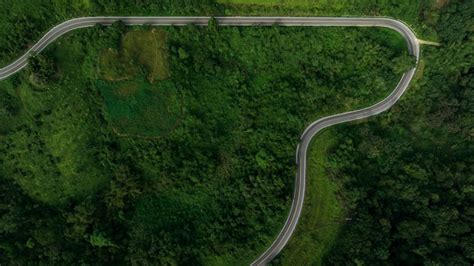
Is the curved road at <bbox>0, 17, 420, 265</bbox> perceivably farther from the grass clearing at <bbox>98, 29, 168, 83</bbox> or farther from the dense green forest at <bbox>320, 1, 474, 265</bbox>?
the grass clearing at <bbox>98, 29, 168, 83</bbox>

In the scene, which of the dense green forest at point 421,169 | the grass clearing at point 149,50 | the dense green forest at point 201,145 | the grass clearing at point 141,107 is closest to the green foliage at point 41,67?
the dense green forest at point 201,145

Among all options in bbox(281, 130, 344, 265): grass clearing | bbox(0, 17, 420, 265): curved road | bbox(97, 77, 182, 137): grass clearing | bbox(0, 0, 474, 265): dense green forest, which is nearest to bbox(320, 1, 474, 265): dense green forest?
bbox(0, 0, 474, 265): dense green forest

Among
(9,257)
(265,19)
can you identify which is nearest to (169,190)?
(9,257)

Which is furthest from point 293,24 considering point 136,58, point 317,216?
point 317,216

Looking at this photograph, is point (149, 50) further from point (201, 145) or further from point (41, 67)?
point (201, 145)

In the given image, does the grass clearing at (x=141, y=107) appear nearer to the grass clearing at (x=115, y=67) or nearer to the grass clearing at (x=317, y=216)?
the grass clearing at (x=115, y=67)

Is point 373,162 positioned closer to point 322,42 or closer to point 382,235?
point 382,235
